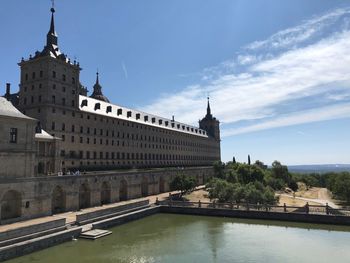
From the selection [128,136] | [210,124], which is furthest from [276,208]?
[210,124]

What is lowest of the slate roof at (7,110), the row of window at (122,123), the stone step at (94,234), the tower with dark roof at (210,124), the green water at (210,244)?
the green water at (210,244)

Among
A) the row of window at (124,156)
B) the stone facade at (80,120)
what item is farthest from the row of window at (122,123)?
the row of window at (124,156)

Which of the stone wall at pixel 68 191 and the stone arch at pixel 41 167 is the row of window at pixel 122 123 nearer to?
the stone arch at pixel 41 167

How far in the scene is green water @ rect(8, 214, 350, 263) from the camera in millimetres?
25297

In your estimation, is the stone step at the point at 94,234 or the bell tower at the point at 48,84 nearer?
the stone step at the point at 94,234

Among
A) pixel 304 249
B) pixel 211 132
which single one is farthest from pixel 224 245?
pixel 211 132

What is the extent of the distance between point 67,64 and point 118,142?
19211 mm

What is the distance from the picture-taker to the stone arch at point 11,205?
32281 millimetres

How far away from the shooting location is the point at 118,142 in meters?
64.4

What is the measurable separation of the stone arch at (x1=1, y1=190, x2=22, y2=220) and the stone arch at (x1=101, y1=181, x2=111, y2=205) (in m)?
16.1

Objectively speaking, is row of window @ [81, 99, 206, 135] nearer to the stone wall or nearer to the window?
the stone wall

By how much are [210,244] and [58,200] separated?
2086 centimetres

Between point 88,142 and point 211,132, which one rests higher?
point 211,132

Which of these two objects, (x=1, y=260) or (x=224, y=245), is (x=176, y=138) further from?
(x=1, y=260)
